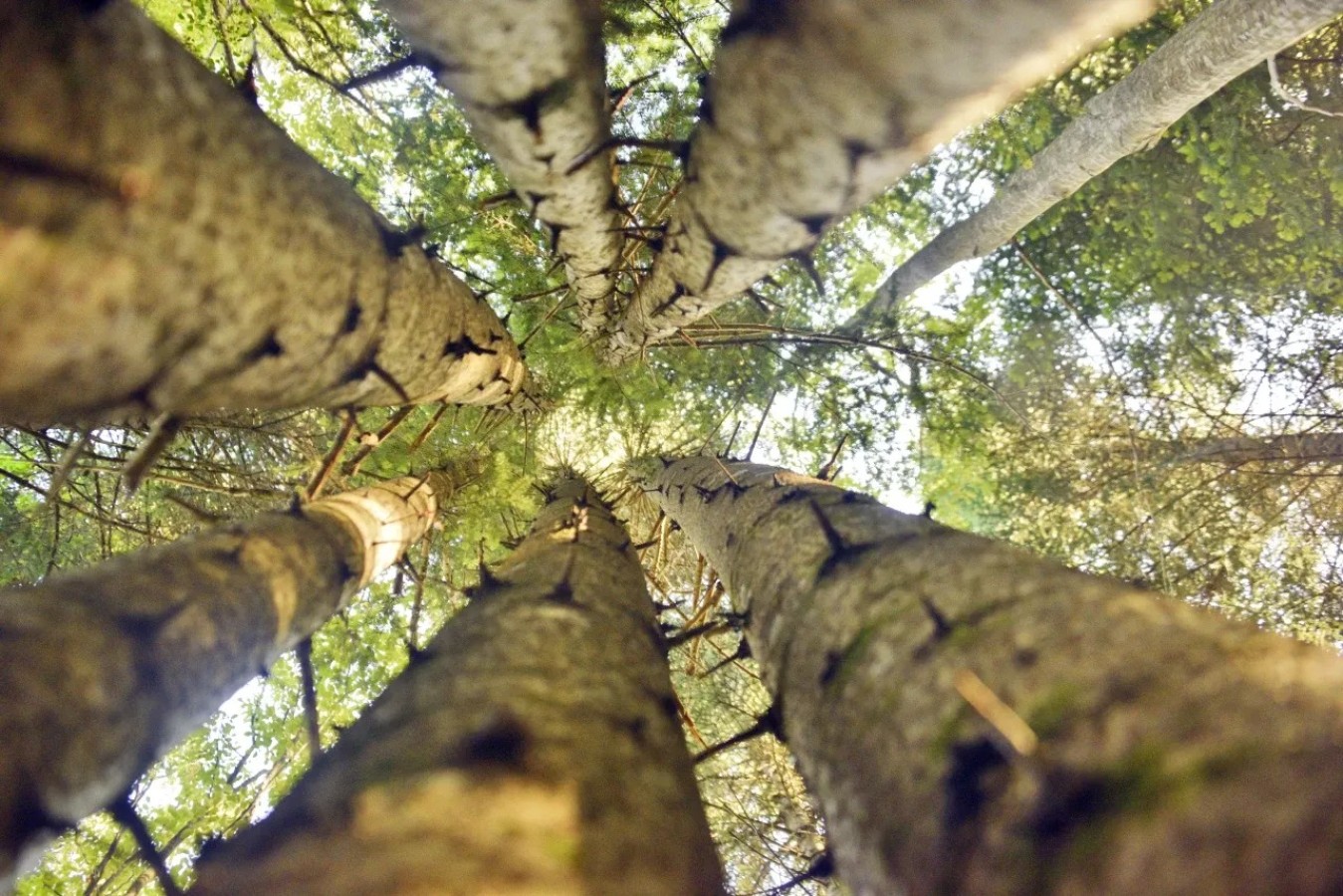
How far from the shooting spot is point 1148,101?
432 centimetres

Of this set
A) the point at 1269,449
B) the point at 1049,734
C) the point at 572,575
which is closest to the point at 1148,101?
the point at 1269,449

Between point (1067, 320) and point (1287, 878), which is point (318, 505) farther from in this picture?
point (1067, 320)

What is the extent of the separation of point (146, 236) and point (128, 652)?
0.98m

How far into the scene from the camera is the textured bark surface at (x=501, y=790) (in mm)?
895

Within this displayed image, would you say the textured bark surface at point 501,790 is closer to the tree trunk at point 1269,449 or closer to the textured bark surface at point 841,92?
the textured bark surface at point 841,92

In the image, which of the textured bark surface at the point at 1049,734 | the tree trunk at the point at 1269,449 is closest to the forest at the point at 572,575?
the textured bark surface at the point at 1049,734

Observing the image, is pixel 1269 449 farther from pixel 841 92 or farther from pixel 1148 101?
pixel 841 92

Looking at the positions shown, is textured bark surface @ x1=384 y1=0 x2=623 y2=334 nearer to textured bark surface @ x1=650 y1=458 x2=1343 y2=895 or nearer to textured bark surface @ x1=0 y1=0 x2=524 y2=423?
textured bark surface @ x1=0 y1=0 x2=524 y2=423

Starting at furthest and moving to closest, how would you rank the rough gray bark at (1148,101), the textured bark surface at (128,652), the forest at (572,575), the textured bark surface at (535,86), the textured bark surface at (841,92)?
the rough gray bark at (1148,101) < the textured bark surface at (535,86) < the textured bark surface at (128,652) < the textured bark surface at (841,92) < the forest at (572,575)

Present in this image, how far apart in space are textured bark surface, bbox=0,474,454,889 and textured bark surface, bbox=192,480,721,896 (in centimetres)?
39

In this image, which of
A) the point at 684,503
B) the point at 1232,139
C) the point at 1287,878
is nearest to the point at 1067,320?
the point at 1232,139

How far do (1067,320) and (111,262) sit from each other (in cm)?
787

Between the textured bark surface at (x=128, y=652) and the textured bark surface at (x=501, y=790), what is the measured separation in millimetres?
394

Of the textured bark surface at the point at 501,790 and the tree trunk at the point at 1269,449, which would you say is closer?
the textured bark surface at the point at 501,790
